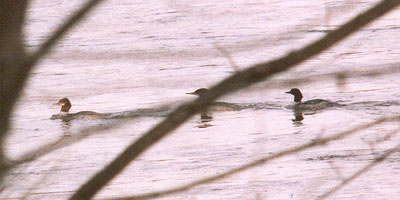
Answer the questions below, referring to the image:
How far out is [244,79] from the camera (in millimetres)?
1648

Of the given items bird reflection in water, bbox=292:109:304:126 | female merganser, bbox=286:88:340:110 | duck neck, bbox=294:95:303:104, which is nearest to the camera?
bird reflection in water, bbox=292:109:304:126

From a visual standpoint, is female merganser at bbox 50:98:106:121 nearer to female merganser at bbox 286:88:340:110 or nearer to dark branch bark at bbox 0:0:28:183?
female merganser at bbox 286:88:340:110

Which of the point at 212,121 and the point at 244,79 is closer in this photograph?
the point at 244,79

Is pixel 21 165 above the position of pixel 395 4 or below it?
below

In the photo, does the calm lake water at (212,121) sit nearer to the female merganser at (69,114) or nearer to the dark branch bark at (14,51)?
the dark branch bark at (14,51)

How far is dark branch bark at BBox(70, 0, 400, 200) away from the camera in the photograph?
5.36 ft

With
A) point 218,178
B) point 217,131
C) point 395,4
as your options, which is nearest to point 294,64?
point 395,4

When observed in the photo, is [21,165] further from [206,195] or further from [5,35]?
[206,195]

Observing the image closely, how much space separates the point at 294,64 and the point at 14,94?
0.46 metres

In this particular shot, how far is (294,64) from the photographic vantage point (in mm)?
1638

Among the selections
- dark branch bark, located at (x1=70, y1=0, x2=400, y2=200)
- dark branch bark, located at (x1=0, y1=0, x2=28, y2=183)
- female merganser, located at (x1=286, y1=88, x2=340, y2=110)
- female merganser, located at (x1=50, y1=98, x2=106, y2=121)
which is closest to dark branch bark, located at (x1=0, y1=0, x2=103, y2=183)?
dark branch bark, located at (x1=0, y1=0, x2=28, y2=183)

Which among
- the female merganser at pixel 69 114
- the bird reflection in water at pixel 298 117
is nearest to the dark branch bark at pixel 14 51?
the bird reflection in water at pixel 298 117

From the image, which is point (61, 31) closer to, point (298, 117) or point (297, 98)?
point (298, 117)

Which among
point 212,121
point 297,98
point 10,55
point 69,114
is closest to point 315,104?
point 297,98
